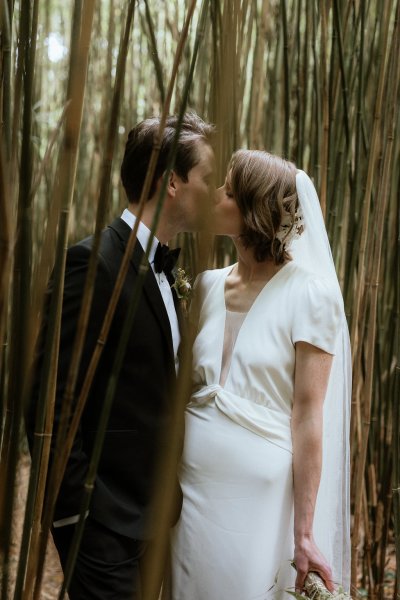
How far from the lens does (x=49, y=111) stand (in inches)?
133

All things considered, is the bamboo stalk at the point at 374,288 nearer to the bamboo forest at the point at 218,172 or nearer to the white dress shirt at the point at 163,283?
the bamboo forest at the point at 218,172

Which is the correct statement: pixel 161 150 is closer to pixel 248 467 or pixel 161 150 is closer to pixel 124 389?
pixel 124 389

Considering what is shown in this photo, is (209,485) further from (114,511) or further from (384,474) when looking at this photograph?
(384,474)

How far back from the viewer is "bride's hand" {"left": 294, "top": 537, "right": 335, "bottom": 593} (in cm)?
115

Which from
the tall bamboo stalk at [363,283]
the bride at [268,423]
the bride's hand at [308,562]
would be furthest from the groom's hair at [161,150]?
the bride's hand at [308,562]

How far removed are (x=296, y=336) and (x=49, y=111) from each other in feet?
8.30

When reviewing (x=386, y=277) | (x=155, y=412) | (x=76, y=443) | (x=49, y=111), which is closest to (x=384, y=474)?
(x=386, y=277)

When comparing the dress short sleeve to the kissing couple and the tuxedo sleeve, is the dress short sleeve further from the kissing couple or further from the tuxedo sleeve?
the tuxedo sleeve

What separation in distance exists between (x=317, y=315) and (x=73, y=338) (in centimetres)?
42

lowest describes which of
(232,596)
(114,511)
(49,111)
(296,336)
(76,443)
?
(232,596)

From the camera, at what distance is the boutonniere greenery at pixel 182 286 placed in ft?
4.14

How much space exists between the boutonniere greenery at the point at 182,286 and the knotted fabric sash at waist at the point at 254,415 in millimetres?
172

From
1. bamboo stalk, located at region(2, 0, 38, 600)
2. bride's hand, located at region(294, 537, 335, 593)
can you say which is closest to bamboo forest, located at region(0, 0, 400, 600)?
bamboo stalk, located at region(2, 0, 38, 600)

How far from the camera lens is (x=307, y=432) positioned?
3.92ft
